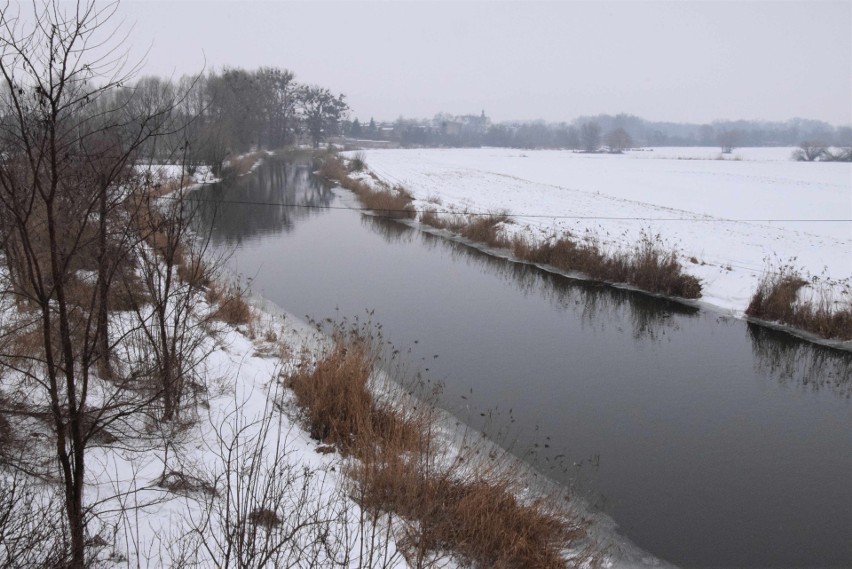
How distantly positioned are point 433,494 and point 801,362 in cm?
739

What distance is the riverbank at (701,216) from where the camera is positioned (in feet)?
41.2

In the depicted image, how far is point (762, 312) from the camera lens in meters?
10.9

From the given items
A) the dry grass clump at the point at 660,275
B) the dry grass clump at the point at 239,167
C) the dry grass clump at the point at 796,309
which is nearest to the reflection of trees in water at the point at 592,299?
the dry grass clump at the point at 660,275

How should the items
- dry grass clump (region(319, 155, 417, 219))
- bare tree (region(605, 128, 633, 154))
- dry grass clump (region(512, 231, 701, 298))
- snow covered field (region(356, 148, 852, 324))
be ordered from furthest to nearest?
bare tree (region(605, 128, 633, 154)), dry grass clump (region(319, 155, 417, 219)), snow covered field (region(356, 148, 852, 324)), dry grass clump (region(512, 231, 701, 298))

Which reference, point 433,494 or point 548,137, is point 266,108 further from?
point 548,137

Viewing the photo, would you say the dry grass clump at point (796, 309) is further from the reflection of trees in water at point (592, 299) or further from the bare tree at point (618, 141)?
the bare tree at point (618, 141)

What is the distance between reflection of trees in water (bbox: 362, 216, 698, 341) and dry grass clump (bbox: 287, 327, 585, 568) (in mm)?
6108

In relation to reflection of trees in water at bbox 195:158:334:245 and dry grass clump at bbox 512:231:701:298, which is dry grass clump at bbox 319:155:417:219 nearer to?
reflection of trees in water at bbox 195:158:334:245

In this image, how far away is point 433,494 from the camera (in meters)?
4.32

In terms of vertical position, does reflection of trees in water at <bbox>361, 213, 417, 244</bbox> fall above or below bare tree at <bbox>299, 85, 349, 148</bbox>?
below

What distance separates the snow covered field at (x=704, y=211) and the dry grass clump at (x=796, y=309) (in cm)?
45

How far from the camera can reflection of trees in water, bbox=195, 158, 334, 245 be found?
18.5 m

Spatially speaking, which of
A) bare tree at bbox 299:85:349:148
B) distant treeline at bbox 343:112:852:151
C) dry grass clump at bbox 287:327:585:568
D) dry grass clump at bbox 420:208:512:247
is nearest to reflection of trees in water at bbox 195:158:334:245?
dry grass clump at bbox 420:208:512:247

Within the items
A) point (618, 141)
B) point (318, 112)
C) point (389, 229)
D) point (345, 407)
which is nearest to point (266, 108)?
point (318, 112)
